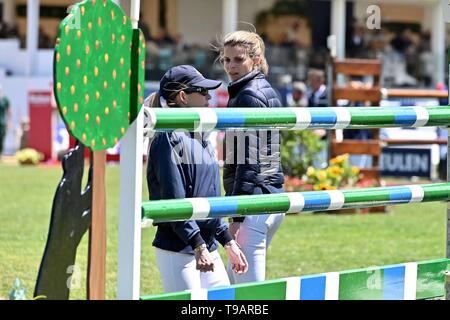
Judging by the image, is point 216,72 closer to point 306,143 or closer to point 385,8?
point 385,8

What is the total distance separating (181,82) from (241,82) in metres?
0.65

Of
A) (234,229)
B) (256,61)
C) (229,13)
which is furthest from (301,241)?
(229,13)

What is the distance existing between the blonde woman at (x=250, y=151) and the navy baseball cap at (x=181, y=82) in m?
0.47

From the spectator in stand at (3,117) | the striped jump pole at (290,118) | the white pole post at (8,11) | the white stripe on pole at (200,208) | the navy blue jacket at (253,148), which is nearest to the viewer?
the striped jump pole at (290,118)

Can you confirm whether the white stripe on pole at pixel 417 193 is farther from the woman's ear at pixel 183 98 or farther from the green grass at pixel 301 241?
the green grass at pixel 301 241

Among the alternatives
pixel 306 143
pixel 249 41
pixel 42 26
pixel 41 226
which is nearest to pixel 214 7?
pixel 42 26

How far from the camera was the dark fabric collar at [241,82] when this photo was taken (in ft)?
18.7

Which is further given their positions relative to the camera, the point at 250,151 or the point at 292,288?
the point at 250,151

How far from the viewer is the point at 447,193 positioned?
520 centimetres

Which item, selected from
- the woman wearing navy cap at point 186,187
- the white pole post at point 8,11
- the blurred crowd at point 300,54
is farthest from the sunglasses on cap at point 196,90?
the white pole post at point 8,11

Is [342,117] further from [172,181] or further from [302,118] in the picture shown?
[172,181]

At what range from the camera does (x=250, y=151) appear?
560 cm
